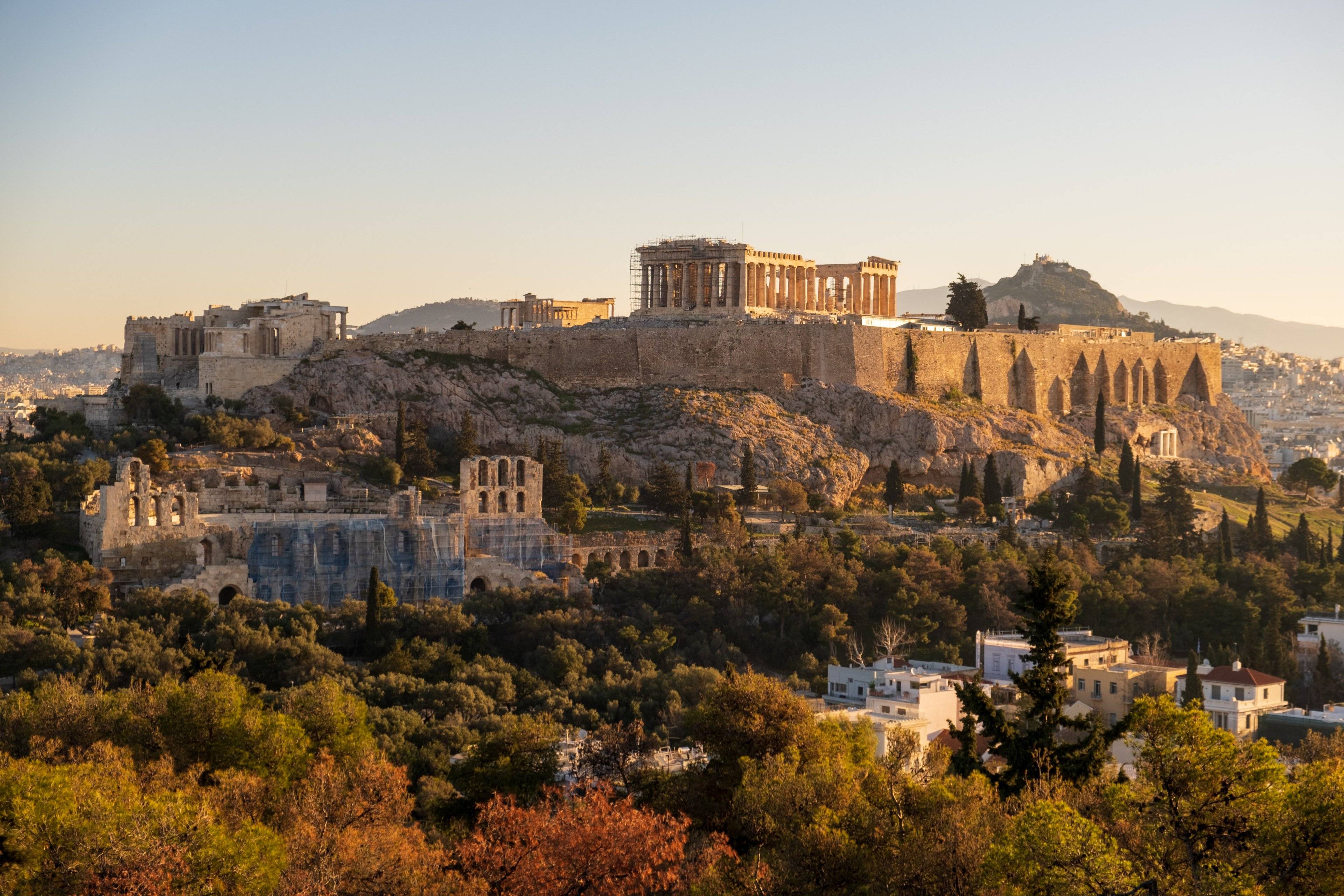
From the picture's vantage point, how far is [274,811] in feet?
81.5

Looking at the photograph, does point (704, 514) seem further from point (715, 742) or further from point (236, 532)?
point (715, 742)

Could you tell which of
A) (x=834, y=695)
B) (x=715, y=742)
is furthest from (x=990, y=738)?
(x=715, y=742)

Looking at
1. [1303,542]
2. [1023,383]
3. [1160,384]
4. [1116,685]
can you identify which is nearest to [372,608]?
[1116,685]

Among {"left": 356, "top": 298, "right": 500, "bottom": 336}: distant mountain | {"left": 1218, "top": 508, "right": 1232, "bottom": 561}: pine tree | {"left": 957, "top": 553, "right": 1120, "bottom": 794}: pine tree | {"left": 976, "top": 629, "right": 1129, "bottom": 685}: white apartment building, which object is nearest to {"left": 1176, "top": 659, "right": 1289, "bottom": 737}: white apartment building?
{"left": 976, "top": 629, "right": 1129, "bottom": 685}: white apartment building

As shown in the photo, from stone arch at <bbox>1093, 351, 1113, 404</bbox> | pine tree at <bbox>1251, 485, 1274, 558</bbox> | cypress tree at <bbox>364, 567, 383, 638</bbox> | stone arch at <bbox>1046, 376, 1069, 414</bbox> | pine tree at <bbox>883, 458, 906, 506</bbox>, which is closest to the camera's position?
A: cypress tree at <bbox>364, 567, 383, 638</bbox>

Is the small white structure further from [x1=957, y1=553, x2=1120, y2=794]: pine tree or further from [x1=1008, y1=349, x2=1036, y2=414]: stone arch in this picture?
[x1=957, y1=553, x2=1120, y2=794]: pine tree

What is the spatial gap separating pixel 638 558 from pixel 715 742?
2066 centimetres

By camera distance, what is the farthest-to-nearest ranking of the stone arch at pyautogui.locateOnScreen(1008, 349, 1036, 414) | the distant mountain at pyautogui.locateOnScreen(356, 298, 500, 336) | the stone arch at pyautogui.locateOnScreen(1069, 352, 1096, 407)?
the distant mountain at pyautogui.locateOnScreen(356, 298, 500, 336) < the stone arch at pyautogui.locateOnScreen(1069, 352, 1096, 407) < the stone arch at pyautogui.locateOnScreen(1008, 349, 1036, 414)

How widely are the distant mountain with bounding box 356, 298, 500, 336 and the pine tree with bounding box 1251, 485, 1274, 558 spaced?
9928 centimetres

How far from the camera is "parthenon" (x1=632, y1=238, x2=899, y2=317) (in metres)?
64.3

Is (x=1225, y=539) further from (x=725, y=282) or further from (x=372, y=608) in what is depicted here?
(x=372, y=608)

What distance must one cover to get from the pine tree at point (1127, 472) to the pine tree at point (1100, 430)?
9.69ft

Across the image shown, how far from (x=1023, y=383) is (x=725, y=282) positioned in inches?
496

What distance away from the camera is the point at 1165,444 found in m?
69.8
